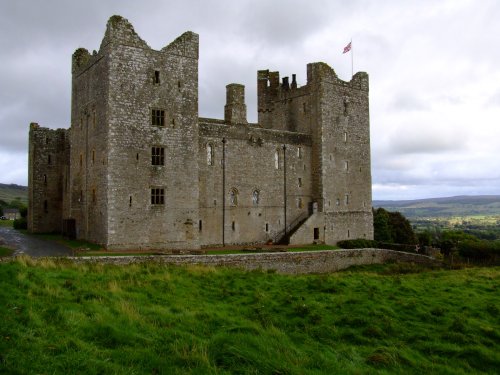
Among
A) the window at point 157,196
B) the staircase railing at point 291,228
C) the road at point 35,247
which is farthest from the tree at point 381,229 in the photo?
the road at point 35,247

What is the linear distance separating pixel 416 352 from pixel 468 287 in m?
9.37

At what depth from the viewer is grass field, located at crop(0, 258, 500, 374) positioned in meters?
8.88

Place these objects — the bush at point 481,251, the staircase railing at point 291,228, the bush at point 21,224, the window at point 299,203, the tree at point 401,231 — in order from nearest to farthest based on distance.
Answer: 1. the bush at point 481,251
2. the staircase railing at point 291,228
3. the window at point 299,203
4. the bush at point 21,224
5. the tree at point 401,231

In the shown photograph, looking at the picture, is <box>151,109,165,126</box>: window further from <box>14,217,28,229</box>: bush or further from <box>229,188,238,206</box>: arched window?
<box>14,217,28,229</box>: bush

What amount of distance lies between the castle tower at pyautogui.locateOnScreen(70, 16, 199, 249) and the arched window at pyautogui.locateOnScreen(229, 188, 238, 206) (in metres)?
4.19

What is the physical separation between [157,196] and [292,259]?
30.0 ft

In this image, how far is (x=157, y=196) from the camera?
97.6 ft

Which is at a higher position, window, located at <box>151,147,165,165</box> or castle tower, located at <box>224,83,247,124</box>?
castle tower, located at <box>224,83,247,124</box>

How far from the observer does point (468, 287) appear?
1902 centimetres

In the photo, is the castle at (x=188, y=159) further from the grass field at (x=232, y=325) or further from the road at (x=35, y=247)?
the grass field at (x=232, y=325)

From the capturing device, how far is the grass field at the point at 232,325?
350 inches

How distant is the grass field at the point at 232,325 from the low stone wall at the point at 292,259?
16.9 ft

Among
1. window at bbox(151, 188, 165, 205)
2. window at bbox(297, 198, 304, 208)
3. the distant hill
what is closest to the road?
window at bbox(151, 188, 165, 205)

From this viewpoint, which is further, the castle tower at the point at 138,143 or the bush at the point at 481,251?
the bush at the point at 481,251
